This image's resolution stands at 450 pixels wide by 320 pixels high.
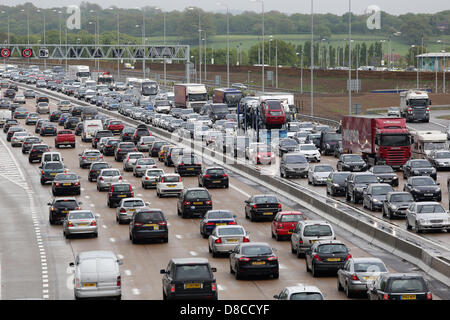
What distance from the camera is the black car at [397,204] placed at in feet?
146

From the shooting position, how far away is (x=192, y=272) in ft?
89.7

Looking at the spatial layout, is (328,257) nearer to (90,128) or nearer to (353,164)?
(353,164)

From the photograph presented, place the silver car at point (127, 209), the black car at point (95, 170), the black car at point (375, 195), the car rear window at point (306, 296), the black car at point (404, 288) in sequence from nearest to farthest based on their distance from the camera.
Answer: the car rear window at point (306, 296) → the black car at point (404, 288) → the silver car at point (127, 209) → the black car at point (375, 195) → the black car at point (95, 170)

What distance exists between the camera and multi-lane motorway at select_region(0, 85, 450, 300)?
31938 millimetres

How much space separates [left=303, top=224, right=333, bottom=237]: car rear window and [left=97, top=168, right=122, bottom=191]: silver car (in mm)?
22410

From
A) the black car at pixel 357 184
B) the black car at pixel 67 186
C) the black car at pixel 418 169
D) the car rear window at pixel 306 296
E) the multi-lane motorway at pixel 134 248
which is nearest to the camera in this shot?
the car rear window at pixel 306 296

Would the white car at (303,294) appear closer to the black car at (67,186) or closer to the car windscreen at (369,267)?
the car windscreen at (369,267)

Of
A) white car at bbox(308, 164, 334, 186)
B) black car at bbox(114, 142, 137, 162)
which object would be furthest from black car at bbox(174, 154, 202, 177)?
black car at bbox(114, 142, 137, 162)

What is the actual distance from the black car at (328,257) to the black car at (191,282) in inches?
248

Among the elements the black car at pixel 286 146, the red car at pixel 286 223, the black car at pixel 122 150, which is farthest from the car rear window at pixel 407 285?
the black car at pixel 122 150

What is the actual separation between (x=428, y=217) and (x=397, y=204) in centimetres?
390

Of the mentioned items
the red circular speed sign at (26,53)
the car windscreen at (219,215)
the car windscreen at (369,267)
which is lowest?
the car windscreen at (219,215)

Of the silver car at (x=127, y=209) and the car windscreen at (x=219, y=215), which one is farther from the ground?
the car windscreen at (x=219, y=215)

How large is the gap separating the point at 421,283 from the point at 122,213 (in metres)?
23.0
